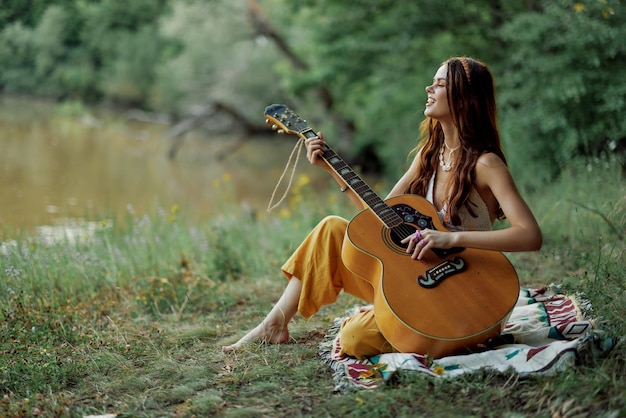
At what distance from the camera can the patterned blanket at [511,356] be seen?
2.52 meters

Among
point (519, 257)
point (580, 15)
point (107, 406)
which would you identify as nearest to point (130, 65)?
point (580, 15)

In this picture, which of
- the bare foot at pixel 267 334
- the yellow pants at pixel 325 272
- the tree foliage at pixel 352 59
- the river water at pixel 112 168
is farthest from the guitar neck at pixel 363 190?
the river water at pixel 112 168

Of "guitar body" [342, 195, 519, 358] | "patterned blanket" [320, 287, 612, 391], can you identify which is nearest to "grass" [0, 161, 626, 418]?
"patterned blanket" [320, 287, 612, 391]

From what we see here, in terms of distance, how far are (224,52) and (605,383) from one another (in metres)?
15.7

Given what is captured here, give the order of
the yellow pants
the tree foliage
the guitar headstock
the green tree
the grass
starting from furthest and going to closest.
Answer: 1. the tree foliage
2. the green tree
3. the guitar headstock
4. the yellow pants
5. the grass

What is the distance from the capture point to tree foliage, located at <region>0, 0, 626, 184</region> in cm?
798

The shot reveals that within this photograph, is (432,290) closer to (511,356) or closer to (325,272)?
(511,356)

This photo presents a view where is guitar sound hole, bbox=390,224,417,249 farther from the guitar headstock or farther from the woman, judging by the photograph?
the guitar headstock

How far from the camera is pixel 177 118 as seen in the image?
687 inches

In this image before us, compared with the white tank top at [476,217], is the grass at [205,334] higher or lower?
lower

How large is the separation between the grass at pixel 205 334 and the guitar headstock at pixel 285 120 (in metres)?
1.02

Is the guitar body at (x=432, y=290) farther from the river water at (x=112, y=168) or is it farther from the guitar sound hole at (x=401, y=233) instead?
the river water at (x=112, y=168)

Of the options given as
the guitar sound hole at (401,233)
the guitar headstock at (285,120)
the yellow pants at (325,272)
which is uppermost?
the guitar headstock at (285,120)

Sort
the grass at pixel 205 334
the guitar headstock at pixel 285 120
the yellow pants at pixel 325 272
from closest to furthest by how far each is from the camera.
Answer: the grass at pixel 205 334, the yellow pants at pixel 325 272, the guitar headstock at pixel 285 120
